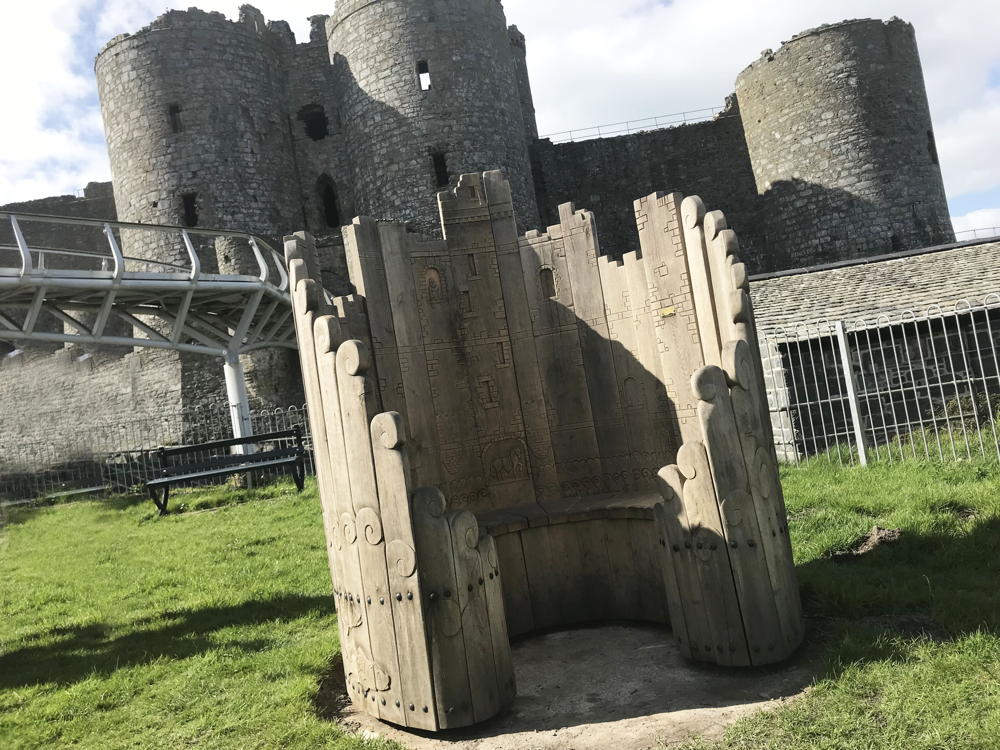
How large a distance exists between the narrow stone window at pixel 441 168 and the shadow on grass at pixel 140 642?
1524 centimetres

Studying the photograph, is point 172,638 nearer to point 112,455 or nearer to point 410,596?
point 410,596

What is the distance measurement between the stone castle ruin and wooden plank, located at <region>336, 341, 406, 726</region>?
598 inches

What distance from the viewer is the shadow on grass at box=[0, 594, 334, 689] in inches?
181

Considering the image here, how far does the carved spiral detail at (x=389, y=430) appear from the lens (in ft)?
11.0

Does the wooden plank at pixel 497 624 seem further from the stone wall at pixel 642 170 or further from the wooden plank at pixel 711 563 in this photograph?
the stone wall at pixel 642 170

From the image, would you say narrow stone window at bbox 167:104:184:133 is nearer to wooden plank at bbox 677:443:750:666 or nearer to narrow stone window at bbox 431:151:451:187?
narrow stone window at bbox 431:151:451:187

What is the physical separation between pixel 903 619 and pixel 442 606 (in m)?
2.32

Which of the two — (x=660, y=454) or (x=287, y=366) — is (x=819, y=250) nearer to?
(x=287, y=366)

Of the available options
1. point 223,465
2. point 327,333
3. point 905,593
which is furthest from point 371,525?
point 223,465

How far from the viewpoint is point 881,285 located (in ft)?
38.3

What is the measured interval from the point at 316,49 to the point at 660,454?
2049 cm

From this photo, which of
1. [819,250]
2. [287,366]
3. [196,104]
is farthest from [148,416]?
[819,250]

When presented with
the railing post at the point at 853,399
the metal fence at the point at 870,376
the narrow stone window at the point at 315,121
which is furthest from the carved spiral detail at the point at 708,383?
the narrow stone window at the point at 315,121

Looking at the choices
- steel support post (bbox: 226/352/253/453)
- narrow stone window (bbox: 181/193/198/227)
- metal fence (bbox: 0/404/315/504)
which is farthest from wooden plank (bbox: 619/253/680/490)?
narrow stone window (bbox: 181/193/198/227)
